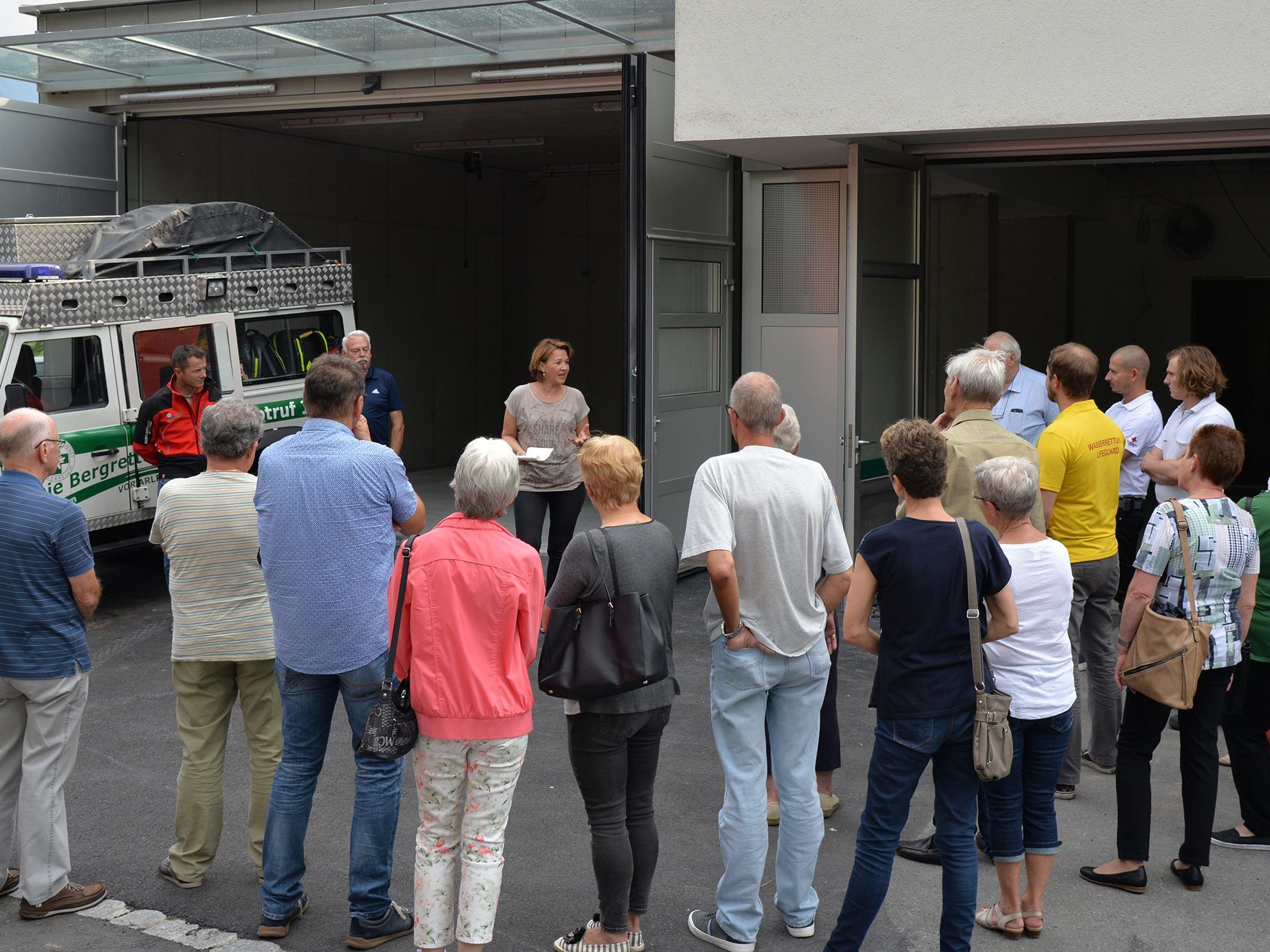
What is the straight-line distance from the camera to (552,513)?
7.39 metres

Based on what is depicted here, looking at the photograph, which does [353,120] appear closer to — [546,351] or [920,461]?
[546,351]

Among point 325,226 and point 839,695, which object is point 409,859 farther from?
point 325,226

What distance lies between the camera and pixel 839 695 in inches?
250

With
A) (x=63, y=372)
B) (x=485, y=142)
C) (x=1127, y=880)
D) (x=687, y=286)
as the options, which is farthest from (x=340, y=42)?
(x=1127, y=880)

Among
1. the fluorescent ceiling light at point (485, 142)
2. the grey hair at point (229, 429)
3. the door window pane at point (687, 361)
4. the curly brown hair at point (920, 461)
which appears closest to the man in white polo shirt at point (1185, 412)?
the curly brown hair at point (920, 461)

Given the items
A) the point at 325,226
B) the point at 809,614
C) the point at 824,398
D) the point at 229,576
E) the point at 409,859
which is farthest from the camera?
the point at 325,226

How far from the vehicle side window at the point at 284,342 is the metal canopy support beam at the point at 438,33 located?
2.32 meters

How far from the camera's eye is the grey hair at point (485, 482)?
3.39 meters

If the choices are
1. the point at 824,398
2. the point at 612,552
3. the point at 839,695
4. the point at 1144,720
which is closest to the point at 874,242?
the point at 824,398

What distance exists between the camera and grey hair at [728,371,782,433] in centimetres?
383

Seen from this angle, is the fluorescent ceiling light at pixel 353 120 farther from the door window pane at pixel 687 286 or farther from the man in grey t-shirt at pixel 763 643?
the man in grey t-shirt at pixel 763 643

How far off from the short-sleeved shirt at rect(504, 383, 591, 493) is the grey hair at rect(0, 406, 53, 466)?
3419mm

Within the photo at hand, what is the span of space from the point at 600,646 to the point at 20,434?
6.45 ft

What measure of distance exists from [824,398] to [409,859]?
5.79 metres
